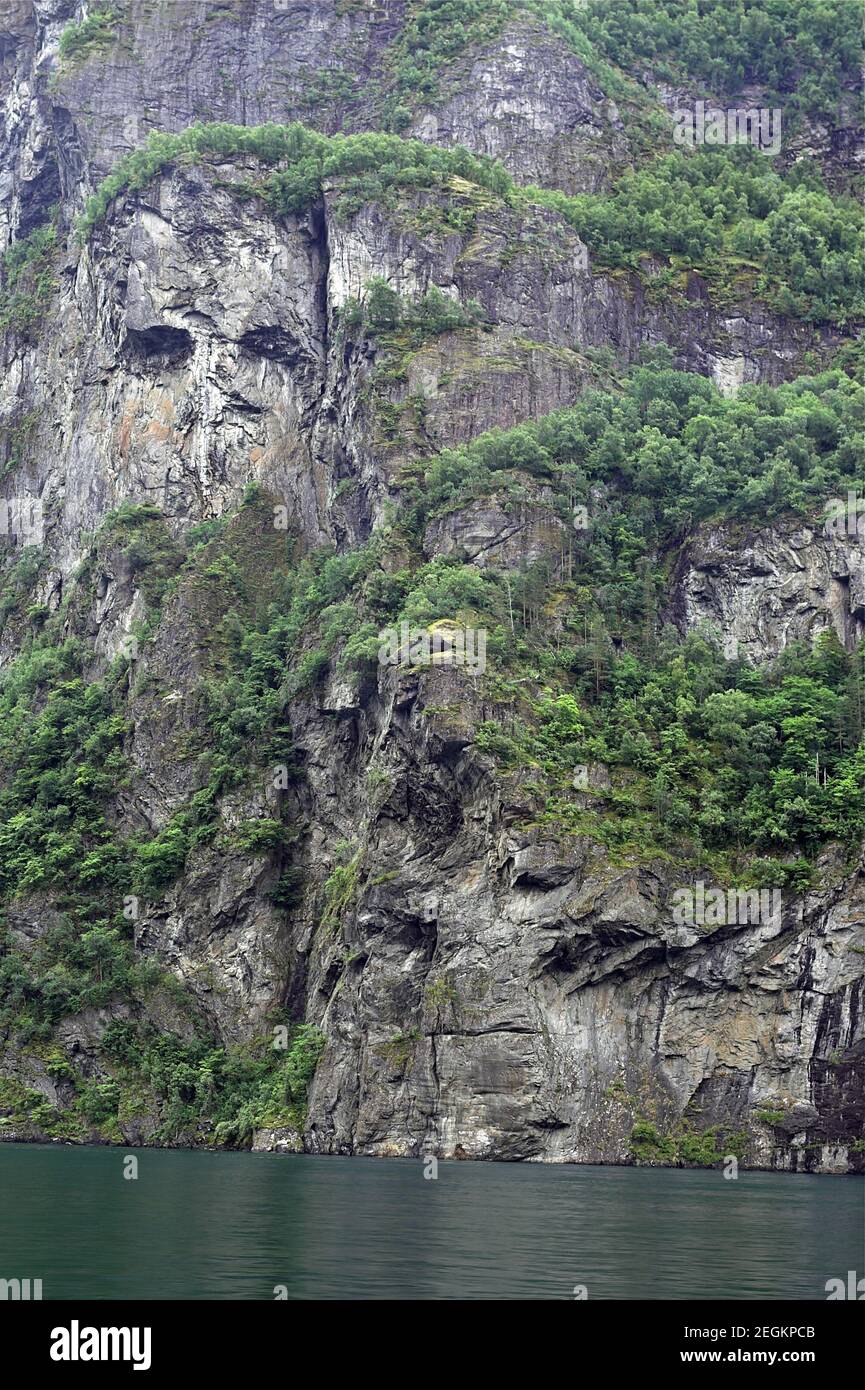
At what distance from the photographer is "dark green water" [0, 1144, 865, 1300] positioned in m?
31.6

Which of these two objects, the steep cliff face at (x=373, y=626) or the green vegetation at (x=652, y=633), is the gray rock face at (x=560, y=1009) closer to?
the steep cliff face at (x=373, y=626)

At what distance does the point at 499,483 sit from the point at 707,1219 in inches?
2156

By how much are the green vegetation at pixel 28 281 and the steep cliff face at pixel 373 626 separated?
2.73 ft

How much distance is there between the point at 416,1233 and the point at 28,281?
→ 358 ft

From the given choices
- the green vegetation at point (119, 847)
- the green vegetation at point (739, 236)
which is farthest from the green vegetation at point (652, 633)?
the green vegetation at point (739, 236)

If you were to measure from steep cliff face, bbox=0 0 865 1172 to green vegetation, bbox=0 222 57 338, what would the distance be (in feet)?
2.73

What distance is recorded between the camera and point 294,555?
107438mm

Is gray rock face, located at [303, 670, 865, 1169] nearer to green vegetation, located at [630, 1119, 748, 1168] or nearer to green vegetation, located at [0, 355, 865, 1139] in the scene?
green vegetation, located at [630, 1119, 748, 1168]

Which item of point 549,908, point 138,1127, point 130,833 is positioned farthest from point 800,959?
point 130,833

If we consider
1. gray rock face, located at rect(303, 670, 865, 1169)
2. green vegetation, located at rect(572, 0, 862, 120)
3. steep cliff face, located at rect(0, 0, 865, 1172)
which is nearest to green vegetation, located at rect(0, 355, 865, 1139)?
steep cliff face, located at rect(0, 0, 865, 1172)

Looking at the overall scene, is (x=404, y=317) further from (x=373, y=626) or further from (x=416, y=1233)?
(x=416, y=1233)

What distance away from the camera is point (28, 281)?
13362 cm
